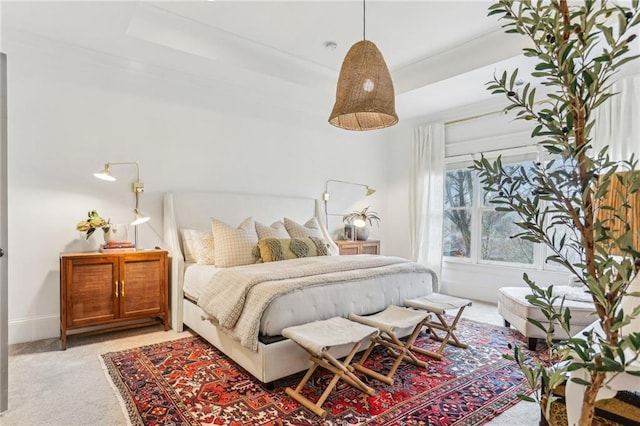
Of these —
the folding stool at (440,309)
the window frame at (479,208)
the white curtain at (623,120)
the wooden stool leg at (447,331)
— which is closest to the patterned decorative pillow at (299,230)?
the folding stool at (440,309)

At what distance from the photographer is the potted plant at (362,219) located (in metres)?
5.44

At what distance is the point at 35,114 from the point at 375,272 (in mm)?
3541

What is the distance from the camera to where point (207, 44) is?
3.73m

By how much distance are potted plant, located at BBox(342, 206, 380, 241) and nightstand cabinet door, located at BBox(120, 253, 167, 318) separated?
280 centimetres

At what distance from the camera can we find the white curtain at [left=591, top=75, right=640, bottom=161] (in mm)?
3662

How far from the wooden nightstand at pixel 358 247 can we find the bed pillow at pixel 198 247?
2018 mm

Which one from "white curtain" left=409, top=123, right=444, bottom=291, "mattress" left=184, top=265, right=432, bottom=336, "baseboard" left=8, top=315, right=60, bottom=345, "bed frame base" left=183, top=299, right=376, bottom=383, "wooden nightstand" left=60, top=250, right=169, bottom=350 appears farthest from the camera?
"white curtain" left=409, top=123, right=444, bottom=291

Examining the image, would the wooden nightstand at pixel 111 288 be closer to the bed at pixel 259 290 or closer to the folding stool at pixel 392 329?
the bed at pixel 259 290

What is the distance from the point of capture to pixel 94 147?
361 cm

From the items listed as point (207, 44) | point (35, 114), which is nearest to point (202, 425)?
point (35, 114)

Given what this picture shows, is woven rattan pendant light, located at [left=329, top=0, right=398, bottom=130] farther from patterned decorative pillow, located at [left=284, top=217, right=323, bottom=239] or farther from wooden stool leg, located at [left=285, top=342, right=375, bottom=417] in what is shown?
patterned decorative pillow, located at [left=284, top=217, right=323, bottom=239]

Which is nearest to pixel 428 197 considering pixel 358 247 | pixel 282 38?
pixel 358 247

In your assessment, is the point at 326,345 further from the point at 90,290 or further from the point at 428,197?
the point at 428,197

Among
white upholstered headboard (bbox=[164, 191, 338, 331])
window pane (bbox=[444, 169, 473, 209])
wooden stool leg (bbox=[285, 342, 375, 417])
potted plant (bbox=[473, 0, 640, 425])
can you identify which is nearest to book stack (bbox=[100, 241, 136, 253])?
white upholstered headboard (bbox=[164, 191, 338, 331])
